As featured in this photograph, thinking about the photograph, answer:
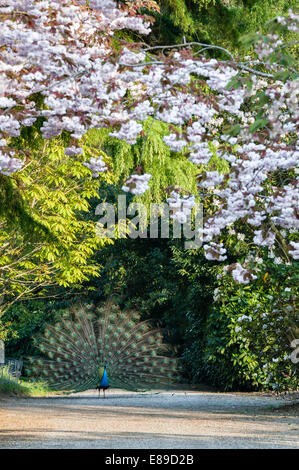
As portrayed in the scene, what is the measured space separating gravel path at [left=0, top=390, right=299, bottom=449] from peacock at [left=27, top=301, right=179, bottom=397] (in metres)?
0.95

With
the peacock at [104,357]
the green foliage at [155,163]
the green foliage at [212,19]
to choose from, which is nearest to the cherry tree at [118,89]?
the green foliage at [155,163]

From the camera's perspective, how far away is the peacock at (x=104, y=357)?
15.8 meters

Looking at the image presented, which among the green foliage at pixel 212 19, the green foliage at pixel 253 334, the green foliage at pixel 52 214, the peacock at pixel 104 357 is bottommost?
the peacock at pixel 104 357

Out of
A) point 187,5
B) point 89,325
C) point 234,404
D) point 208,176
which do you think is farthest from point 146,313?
point 208,176

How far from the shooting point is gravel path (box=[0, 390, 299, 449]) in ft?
24.9

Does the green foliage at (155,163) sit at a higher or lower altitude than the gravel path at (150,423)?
higher

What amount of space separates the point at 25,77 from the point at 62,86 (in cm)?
32

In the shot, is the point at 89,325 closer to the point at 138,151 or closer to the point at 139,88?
the point at 138,151

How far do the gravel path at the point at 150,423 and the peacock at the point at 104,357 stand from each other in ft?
3.11

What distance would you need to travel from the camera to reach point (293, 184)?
528 cm

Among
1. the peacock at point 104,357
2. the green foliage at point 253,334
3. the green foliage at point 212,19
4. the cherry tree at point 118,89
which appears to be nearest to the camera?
the cherry tree at point 118,89

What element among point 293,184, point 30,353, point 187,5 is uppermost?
point 187,5

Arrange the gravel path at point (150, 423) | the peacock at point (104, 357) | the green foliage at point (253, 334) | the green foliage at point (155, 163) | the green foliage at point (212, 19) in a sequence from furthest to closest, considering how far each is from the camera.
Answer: the peacock at point (104, 357)
the green foliage at point (253, 334)
the green foliage at point (212, 19)
the gravel path at point (150, 423)
the green foliage at point (155, 163)

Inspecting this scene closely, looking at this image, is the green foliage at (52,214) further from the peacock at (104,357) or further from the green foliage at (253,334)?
the green foliage at (253,334)
